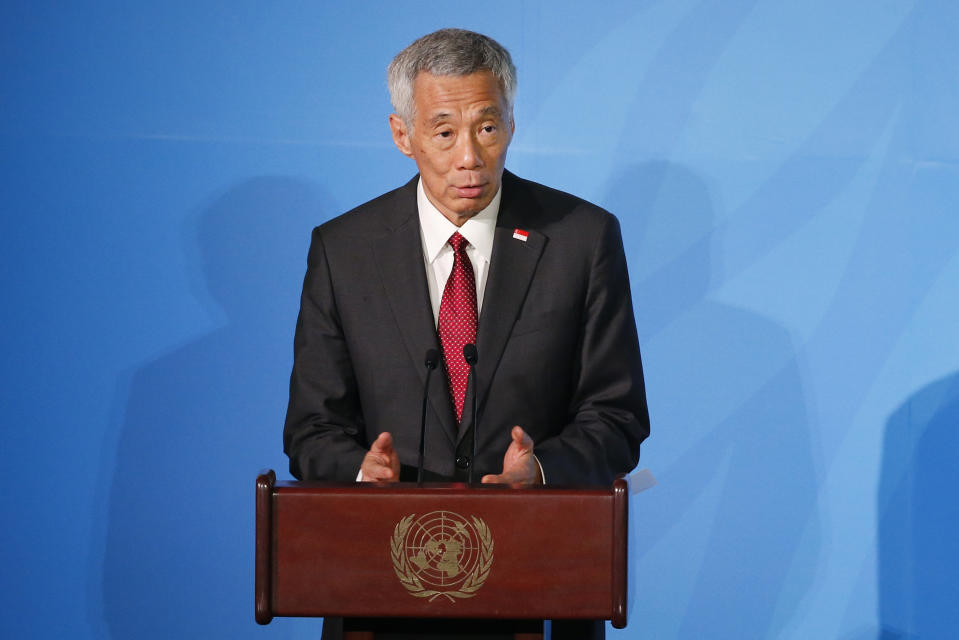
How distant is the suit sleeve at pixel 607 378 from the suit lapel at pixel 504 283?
120mm

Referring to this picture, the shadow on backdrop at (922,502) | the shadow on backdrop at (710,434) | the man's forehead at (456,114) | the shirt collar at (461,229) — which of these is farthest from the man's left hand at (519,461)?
the shadow on backdrop at (922,502)

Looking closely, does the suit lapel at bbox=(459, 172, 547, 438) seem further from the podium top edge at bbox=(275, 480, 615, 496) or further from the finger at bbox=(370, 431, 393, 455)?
the podium top edge at bbox=(275, 480, 615, 496)

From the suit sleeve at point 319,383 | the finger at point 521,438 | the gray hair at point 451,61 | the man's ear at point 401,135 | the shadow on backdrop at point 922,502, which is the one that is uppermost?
the gray hair at point 451,61

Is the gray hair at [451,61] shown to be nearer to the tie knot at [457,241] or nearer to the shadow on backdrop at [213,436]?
the tie knot at [457,241]

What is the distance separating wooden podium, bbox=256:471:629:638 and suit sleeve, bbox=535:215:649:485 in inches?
16.8

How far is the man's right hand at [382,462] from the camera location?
1.69 meters

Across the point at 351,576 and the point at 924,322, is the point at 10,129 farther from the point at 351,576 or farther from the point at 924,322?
the point at 924,322

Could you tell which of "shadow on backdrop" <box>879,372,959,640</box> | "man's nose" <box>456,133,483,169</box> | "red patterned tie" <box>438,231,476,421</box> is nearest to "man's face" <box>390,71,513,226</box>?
"man's nose" <box>456,133,483,169</box>

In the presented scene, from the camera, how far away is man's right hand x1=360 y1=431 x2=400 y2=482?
169cm

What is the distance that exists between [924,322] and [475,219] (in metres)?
1.53

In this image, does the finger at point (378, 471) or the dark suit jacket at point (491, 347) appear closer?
the finger at point (378, 471)

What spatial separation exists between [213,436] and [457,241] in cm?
126

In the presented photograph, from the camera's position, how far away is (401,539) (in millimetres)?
1446

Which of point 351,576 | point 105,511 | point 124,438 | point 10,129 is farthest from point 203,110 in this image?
point 351,576
